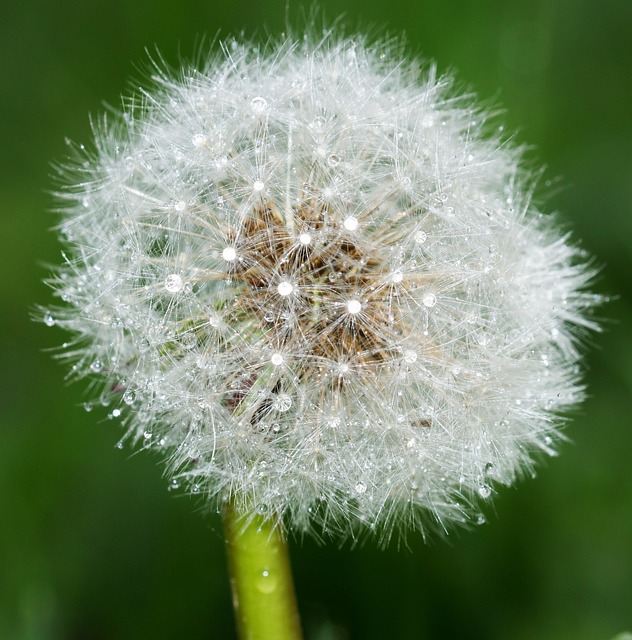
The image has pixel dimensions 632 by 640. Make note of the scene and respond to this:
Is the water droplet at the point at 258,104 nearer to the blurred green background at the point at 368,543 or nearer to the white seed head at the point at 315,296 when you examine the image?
the white seed head at the point at 315,296

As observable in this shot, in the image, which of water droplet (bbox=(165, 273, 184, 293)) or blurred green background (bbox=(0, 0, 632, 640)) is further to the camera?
blurred green background (bbox=(0, 0, 632, 640))

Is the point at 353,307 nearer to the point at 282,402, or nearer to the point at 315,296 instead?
the point at 315,296

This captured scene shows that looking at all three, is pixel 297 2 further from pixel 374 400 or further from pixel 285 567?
pixel 285 567

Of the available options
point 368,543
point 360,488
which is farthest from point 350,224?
point 368,543

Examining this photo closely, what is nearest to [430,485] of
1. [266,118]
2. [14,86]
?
[266,118]

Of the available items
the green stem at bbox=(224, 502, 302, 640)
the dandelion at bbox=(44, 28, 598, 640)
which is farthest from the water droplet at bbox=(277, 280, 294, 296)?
the green stem at bbox=(224, 502, 302, 640)

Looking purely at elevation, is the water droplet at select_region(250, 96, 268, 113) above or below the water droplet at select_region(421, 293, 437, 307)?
above

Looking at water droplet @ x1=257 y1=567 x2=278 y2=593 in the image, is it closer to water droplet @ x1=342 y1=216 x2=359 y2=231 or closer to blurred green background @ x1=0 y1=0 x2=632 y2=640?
blurred green background @ x1=0 y1=0 x2=632 y2=640
